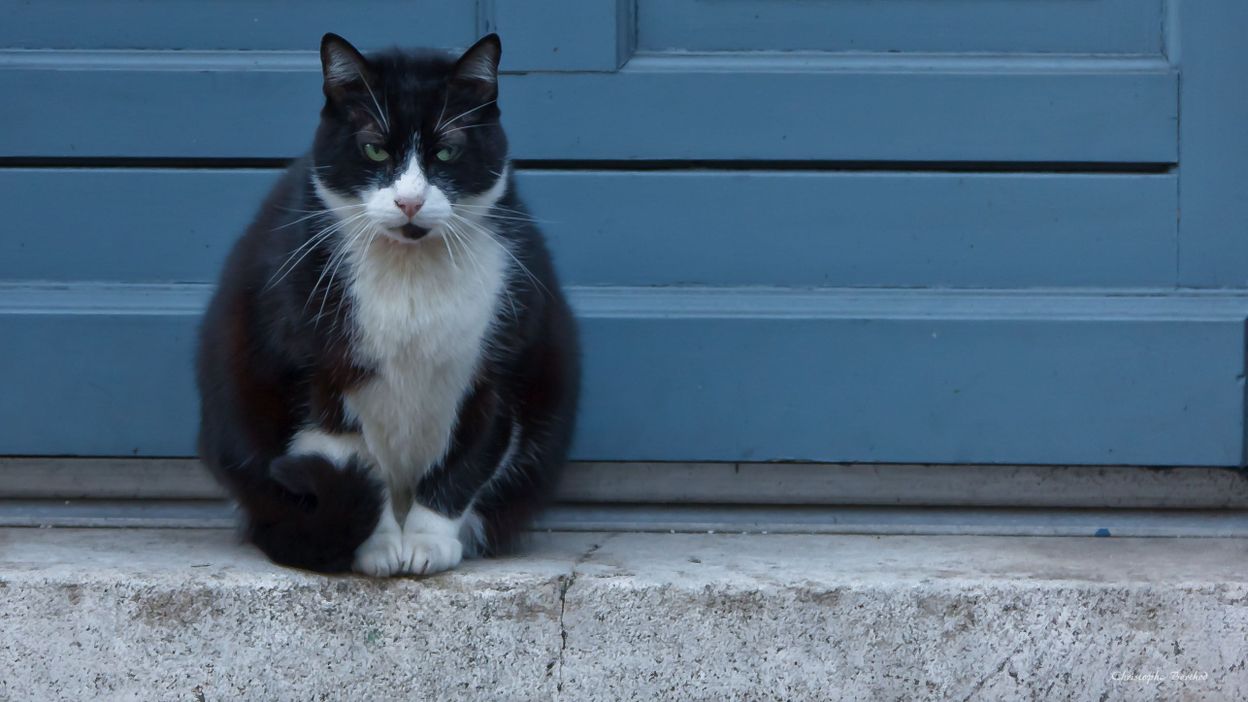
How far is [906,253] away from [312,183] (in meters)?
1.16

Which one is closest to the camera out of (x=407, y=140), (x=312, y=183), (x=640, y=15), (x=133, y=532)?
(x=407, y=140)

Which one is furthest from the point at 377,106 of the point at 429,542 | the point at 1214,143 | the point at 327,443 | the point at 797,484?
the point at 1214,143

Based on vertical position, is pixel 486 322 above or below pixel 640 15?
below

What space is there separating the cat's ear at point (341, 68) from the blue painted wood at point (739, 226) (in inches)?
25.2

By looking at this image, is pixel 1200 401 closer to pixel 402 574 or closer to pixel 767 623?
pixel 767 623

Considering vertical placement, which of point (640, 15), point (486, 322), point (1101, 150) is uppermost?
point (640, 15)

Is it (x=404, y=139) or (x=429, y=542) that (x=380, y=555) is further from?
(x=404, y=139)

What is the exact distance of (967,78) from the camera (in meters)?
2.39

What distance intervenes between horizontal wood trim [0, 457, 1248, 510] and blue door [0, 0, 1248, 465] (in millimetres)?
40

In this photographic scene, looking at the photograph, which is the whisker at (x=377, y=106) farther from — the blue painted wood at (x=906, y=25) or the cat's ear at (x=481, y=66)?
the blue painted wood at (x=906, y=25)

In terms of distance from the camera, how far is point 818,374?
242 cm

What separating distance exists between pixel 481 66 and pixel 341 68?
8.2 inches

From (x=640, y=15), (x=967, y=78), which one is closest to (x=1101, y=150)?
(x=967, y=78)

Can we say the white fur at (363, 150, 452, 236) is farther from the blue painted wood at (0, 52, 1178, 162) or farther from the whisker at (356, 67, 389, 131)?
the blue painted wood at (0, 52, 1178, 162)
